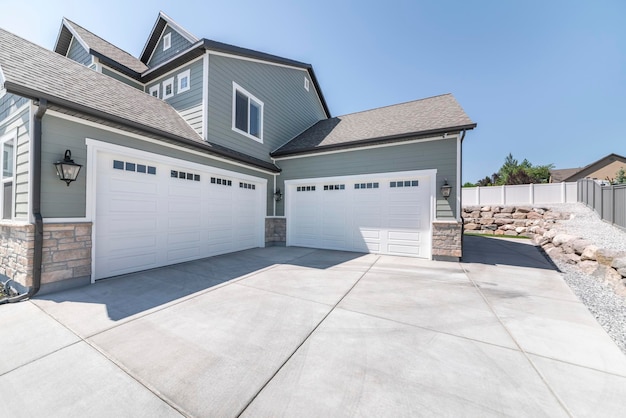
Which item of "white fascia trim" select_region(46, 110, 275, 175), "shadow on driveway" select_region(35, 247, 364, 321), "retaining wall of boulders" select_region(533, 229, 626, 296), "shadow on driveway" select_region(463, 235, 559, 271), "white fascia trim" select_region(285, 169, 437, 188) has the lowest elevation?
"shadow on driveway" select_region(35, 247, 364, 321)

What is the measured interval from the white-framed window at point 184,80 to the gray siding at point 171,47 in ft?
5.73

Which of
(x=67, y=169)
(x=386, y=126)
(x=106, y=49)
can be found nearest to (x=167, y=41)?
(x=106, y=49)

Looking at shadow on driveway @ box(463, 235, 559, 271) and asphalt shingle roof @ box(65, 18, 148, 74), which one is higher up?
asphalt shingle roof @ box(65, 18, 148, 74)

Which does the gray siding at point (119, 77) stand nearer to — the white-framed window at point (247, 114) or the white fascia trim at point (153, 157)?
the white-framed window at point (247, 114)

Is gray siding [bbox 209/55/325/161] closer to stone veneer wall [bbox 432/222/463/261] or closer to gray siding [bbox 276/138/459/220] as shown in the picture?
gray siding [bbox 276/138/459/220]

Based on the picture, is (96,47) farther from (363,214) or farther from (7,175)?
(363,214)

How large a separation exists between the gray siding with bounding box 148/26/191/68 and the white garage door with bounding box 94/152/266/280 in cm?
594

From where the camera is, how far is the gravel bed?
125 inches

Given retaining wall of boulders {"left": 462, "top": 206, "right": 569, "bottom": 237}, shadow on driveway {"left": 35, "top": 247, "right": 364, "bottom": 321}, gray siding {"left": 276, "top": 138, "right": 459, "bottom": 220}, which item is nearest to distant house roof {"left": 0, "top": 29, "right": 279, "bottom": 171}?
gray siding {"left": 276, "top": 138, "right": 459, "bottom": 220}

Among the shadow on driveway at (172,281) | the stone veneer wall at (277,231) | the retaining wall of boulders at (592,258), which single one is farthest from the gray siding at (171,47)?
the retaining wall of boulders at (592,258)

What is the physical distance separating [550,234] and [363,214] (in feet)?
23.7

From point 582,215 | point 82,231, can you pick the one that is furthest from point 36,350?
point 582,215

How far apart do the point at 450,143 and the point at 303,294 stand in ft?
20.1

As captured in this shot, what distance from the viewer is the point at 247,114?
8711 mm
